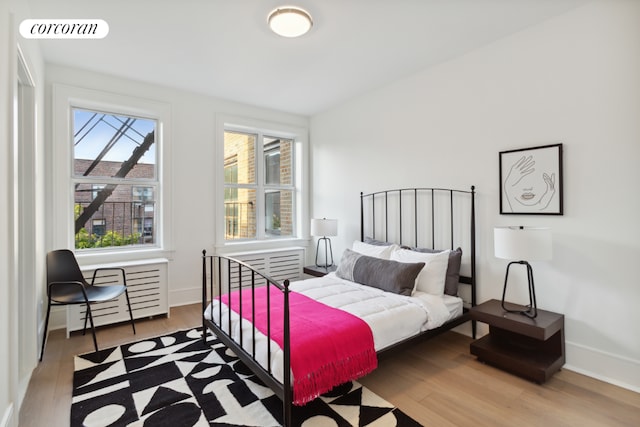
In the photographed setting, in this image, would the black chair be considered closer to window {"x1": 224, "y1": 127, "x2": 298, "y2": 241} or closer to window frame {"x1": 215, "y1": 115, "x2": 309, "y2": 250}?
window frame {"x1": 215, "y1": 115, "x2": 309, "y2": 250}

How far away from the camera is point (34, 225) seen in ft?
8.19

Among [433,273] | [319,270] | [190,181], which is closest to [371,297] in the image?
[433,273]

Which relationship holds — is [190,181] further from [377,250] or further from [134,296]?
[377,250]

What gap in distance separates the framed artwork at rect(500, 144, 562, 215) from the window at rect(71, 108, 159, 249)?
3688 millimetres

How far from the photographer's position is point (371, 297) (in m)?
2.64

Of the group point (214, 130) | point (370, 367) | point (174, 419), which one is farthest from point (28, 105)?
point (370, 367)

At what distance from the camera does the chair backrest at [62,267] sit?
2896 mm

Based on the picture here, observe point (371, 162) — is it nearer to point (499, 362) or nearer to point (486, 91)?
point (486, 91)

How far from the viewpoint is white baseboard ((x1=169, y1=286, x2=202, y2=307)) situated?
12.6 feet

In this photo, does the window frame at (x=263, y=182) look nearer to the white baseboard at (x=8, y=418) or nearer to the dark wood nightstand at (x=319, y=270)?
the dark wood nightstand at (x=319, y=270)

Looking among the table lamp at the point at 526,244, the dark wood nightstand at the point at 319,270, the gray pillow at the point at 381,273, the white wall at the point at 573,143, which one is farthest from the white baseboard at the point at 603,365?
the dark wood nightstand at the point at 319,270

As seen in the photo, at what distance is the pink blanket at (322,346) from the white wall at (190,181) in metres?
1.93

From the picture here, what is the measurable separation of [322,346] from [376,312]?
1.97 ft

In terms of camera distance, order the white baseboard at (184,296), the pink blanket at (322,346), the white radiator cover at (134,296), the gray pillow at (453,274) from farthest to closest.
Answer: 1. the white baseboard at (184,296)
2. the white radiator cover at (134,296)
3. the gray pillow at (453,274)
4. the pink blanket at (322,346)
